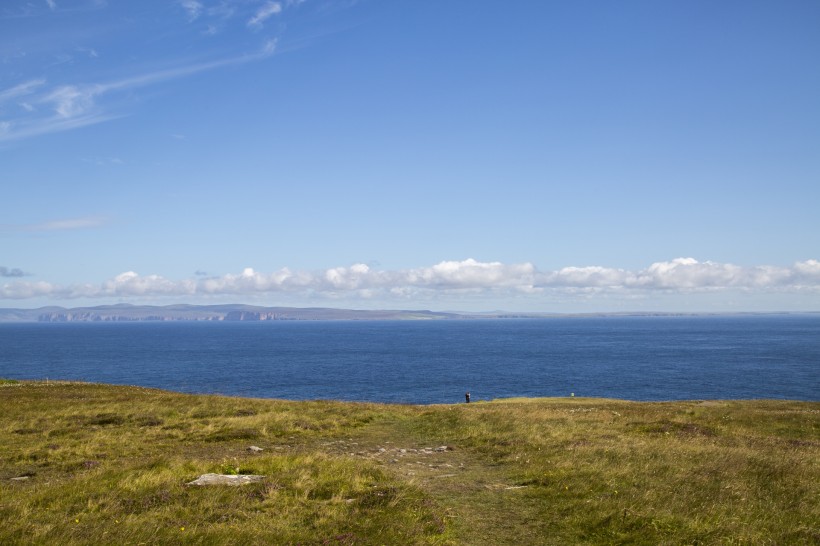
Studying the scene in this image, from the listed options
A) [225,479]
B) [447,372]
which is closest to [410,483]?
[225,479]

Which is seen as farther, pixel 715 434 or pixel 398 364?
pixel 398 364

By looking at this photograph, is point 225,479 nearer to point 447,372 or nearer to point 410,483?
point 410,483

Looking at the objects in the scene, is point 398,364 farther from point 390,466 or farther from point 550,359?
point 390,466

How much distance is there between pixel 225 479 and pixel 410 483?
232 inches

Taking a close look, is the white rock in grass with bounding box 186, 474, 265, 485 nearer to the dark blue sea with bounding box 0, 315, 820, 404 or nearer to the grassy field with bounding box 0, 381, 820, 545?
the grassy field with bounding box 0, 381, 820, 545

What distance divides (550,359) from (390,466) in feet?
493

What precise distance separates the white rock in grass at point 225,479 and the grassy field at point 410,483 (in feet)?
1.91

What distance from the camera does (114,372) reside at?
13488 cm

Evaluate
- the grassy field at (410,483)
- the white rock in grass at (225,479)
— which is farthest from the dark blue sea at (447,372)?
the white rock in grass at (225,479)

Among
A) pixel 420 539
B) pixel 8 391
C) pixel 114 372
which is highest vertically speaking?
pixel 420 539

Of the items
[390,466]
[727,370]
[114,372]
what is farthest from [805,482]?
[114,372]

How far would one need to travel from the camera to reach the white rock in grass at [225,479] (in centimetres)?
1681

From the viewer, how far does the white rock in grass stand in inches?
662

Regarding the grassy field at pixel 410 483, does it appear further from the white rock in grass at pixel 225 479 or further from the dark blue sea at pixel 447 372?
the dark blue sea at pixel 447 372
